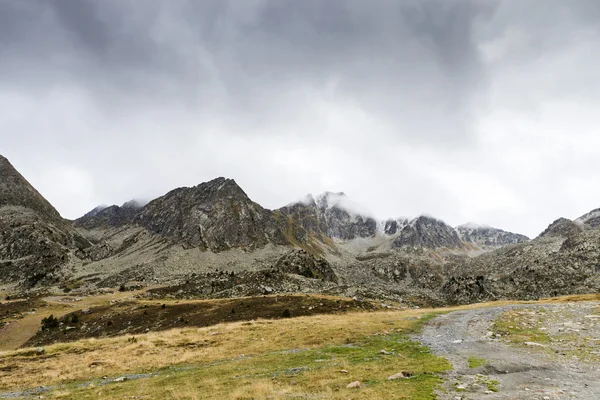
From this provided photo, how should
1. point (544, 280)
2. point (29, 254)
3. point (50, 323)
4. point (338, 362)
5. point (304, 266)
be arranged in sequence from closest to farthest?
point (338, 362)
point (50, 323)
point (544, 280)
point (304, 266)
point (29, 254)

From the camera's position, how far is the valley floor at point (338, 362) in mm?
14935

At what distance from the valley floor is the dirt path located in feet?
0.16

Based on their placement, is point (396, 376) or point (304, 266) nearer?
point (396, 376)

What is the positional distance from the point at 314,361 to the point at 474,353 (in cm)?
1040

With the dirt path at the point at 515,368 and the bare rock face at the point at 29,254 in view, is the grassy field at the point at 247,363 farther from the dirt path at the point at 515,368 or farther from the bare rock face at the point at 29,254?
the bare rock face at the point at 29,254

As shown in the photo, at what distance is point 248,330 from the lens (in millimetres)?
40219

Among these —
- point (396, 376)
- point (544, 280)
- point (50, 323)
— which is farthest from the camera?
point (544, 280)

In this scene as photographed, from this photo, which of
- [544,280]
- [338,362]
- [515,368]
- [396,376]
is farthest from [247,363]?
[544,280]

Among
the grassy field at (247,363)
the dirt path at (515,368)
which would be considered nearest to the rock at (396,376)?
the grassy field at (247,363)

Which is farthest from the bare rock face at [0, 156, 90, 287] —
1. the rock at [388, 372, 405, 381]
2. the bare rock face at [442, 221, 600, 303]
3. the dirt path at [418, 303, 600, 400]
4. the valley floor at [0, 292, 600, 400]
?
the bare rock face at [442, 221, 600, 303]

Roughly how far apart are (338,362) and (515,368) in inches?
393

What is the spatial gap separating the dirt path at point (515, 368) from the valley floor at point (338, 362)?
48mm

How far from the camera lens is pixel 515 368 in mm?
17047

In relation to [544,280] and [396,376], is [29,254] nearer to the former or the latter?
[396,376]
